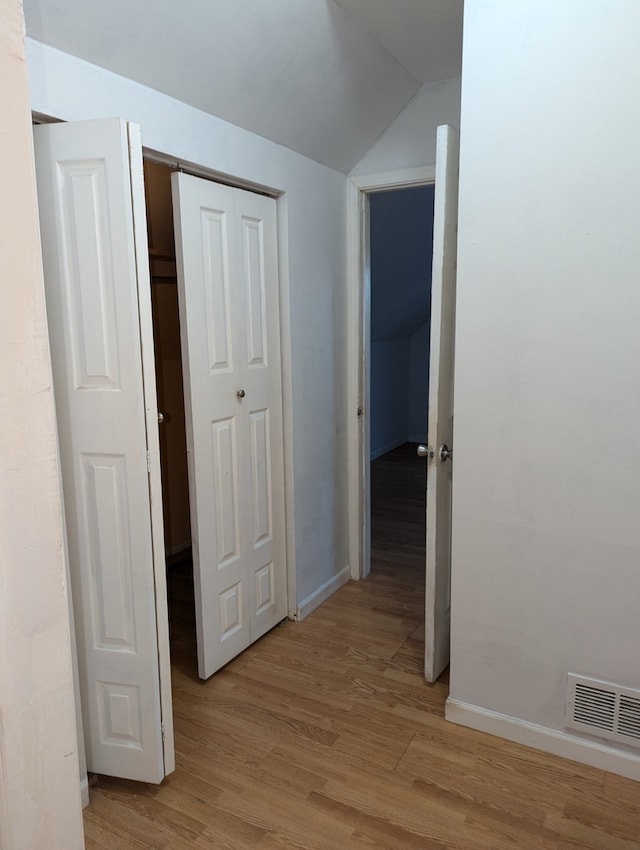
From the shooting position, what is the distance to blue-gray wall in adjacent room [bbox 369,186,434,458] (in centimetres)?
392

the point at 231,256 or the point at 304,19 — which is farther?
the point at 231,256

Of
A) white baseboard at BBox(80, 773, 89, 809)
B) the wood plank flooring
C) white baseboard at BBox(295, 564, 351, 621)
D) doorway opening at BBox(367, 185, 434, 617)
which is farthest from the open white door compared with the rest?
doorway opening at BBox(367, 185, 434, 617)

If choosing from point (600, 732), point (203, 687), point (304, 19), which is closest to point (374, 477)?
point (203, 687)

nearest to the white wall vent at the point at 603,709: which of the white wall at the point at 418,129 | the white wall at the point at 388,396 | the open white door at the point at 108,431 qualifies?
the open white door at the point at 108,431

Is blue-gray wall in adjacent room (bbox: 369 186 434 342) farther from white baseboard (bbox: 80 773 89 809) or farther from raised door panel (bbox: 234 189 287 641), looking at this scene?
white baseboard (bbox: 80 773 89 809)

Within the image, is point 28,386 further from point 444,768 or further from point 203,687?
point 203,687

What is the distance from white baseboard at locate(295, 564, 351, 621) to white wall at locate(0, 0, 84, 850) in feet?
7.03

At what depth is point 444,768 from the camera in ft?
6.41

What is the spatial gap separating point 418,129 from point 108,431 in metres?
2.00

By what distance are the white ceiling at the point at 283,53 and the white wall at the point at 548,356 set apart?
1.74 feet

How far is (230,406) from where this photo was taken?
7.89ft

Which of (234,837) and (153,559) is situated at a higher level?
(153,559)

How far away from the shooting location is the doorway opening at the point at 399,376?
3.65m

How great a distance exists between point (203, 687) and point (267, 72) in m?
2.24
